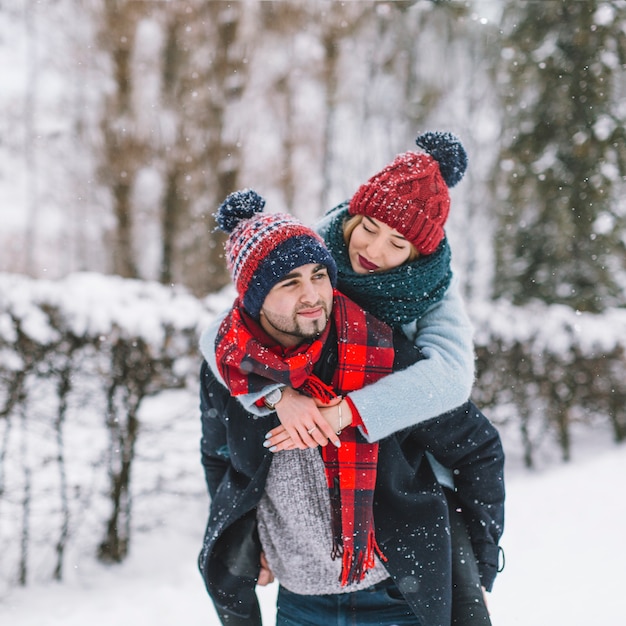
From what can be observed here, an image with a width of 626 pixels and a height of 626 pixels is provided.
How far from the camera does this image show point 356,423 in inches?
59.2

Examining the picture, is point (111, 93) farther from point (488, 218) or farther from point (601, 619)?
point (601, 619)

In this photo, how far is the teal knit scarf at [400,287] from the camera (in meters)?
1.67

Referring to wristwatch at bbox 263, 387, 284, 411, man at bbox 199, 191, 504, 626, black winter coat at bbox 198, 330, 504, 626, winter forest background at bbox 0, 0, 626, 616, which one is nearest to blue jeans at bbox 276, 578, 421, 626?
man at bbox 199, 191, 504, 626

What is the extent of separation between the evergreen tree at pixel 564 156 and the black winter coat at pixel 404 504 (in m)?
7.60

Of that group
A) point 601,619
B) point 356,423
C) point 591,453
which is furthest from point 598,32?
point 356,423

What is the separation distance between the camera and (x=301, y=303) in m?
1.55

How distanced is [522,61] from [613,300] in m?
4.28

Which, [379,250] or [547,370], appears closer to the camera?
[379,250]

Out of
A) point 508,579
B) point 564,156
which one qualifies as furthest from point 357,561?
point 564,156

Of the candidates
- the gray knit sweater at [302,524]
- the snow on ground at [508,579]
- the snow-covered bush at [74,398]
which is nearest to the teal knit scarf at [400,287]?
the gray knit sweater at [302,524]

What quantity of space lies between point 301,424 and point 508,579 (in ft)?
11.9

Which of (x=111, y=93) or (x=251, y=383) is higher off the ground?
(x=111, y=93)

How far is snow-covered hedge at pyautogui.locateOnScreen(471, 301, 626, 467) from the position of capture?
622cm

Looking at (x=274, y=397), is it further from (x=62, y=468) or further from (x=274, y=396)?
(x=62, y=468)
